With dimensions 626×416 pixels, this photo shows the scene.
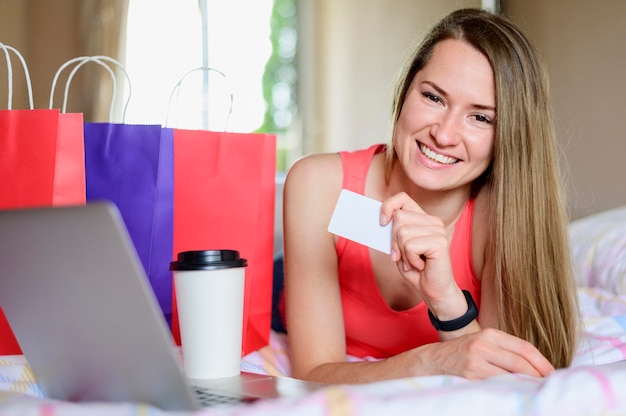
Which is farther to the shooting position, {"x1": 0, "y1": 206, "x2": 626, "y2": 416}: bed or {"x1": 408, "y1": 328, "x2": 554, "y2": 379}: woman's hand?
{"x1": 408, "y1": 328, "x2": 554, "y2": 379}: woman's hand

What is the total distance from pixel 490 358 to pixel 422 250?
0.57 feet

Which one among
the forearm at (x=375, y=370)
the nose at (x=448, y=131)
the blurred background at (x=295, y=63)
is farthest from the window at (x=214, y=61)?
the forearm at (x=375, y=370)

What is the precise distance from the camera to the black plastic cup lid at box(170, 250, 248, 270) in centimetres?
86

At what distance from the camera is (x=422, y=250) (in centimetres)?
99

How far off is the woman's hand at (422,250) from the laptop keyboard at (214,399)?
0.32m

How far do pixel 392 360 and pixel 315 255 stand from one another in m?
0.30

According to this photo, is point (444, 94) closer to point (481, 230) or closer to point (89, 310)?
point (481, 230)

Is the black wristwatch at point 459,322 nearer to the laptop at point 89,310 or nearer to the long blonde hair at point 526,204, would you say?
the long blonde hair at point 526,204

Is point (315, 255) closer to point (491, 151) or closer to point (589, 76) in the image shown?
point (491, 151)

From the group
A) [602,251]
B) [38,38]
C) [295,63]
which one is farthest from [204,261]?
[295,63]

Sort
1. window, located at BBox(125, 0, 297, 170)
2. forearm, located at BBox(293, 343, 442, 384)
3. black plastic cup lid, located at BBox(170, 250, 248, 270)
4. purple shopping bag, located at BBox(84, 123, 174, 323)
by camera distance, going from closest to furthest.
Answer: black plastic cup lid, located at BBox(170, 250, 248, 270) < forearm, located at BBox(293, 343, 442, 384) < purple shopping bag, located at BBox(84, 123, 174, 323) < window, located at BBox(125, 0, 297, 170)

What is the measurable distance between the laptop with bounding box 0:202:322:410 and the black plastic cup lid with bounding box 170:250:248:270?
0.16 metres

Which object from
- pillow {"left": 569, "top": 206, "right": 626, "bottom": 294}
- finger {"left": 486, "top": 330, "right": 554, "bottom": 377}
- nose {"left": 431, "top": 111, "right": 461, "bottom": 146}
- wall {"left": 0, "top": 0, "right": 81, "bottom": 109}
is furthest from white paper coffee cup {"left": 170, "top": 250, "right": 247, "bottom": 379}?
wall {"left": 0, "top": 0, "right": 81, "bottom": 109}

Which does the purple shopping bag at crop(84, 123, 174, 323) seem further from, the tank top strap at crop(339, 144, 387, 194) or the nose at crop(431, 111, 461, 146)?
the nose at crop(431, 111, 461, 146)
